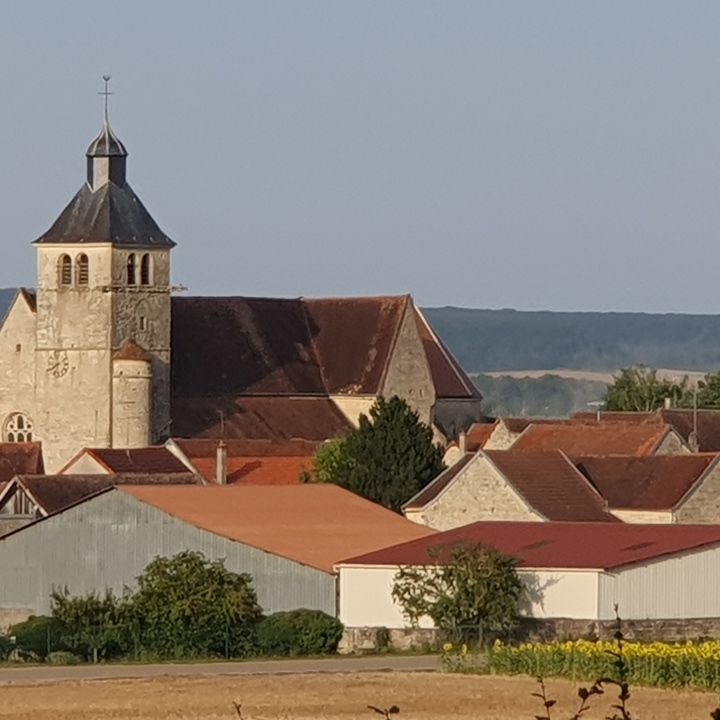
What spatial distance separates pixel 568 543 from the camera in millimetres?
58094

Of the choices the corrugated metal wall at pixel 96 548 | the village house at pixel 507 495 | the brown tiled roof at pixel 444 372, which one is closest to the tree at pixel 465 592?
the corrugated metal wall at pixel 96 548

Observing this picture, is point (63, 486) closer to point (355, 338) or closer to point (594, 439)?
point (594, 439)

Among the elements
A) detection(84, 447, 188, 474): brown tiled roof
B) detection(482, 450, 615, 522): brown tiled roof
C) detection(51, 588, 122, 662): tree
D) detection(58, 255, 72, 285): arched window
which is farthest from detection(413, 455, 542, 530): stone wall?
detection(58, 255, 72, 285): arched window

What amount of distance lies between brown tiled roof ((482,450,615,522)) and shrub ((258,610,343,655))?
1262cm

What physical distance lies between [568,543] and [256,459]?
1119 inches

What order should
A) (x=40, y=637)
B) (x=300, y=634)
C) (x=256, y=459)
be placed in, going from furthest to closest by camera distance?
(x=256, y=459) < (x=40, y=637) < (x=300, y=634)

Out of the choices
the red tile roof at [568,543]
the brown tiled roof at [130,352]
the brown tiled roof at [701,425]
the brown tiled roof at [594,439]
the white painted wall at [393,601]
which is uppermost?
the brown tiled roof at [130,352]

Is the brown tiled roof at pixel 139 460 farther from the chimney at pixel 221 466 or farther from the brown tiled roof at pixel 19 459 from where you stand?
the brown tiled roof at pixel 19 459

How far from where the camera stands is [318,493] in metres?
67.6

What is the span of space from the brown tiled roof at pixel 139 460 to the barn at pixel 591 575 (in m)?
22.7

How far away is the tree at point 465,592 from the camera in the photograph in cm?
5494

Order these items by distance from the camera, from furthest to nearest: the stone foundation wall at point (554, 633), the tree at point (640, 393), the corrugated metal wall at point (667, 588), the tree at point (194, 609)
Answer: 1. the tree at point (640, 393)
2. the tree at point (194, 609)
3. the corrugated metal wall at point (667, 588)
4. the stone foundation wall at point (554, 633)

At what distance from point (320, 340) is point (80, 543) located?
41393 mm

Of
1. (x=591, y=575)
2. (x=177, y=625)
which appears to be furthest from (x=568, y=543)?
(x=177, y=625)
